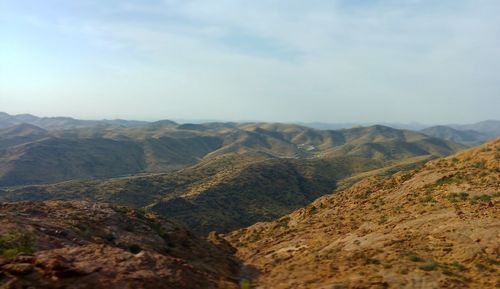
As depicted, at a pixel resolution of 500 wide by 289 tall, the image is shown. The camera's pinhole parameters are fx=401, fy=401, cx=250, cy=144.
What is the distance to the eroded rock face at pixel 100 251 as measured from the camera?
1661 cm

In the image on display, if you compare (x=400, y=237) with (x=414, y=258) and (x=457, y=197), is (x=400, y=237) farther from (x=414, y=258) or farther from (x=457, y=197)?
(x=457, y=197)

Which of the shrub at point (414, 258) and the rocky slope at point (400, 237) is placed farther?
the shrub at point (414, 258)

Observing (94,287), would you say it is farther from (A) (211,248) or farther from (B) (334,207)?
(B) (334,207)

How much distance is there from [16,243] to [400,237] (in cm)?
2236

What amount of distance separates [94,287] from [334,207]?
30967 mm

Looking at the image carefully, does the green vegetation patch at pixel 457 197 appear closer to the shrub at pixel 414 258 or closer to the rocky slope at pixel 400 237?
the rocky slope at pixel 400 237

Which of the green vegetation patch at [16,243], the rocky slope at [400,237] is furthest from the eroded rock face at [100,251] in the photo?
the rocky slope at [400,237]

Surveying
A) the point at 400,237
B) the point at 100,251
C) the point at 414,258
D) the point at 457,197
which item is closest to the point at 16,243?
the point at 100,251

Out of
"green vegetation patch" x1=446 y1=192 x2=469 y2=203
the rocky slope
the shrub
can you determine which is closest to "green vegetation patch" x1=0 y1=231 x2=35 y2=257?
the rocky slope

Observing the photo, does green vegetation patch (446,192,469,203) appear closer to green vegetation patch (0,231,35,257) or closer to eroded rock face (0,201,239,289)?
eroded rock face (0,201,239,289)

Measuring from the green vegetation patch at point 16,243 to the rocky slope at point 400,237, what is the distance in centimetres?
1275

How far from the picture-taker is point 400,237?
2605 cm

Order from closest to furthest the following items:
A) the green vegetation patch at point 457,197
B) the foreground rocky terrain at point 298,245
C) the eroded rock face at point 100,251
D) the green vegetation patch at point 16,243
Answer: the eroded rock face at point 100,251, the foreground rocky terrain at point 298,245, the green vegetation patch at point 16,243, the green vegetation patch at point 457,197

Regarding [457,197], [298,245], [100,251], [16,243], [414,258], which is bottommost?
[298,245]
